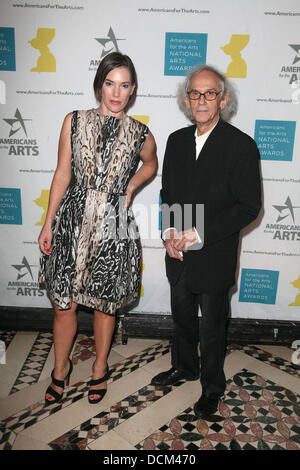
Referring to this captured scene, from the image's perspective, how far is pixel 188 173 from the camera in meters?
2.04

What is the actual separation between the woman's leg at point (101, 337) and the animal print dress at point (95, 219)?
0.13m

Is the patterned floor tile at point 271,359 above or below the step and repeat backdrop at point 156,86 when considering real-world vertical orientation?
below

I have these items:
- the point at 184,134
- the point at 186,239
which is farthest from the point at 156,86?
the point at 186,239

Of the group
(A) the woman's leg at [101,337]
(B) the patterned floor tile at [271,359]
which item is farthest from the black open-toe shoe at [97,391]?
(B) the patterned floor tile at [271,359]

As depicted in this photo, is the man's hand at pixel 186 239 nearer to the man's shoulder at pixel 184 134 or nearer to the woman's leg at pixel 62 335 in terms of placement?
the man's shoulder at pixel 184 134

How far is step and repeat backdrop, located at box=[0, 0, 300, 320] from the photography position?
249cm

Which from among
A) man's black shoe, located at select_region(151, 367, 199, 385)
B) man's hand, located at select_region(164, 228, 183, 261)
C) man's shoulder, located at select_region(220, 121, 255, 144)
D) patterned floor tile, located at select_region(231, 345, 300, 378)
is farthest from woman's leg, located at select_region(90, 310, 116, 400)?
man's shoulder, located at select_region(220, 121, 255, 144)

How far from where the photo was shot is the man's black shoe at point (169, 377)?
245cm

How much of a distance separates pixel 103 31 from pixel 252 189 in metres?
1.53

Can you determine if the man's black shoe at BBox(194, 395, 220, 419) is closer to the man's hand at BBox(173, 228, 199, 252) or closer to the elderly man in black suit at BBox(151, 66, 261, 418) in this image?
the elderly man in black suit at BBox(151, 66, 261, 418)

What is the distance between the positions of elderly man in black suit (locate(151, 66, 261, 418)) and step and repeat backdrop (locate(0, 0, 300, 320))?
0.59 m

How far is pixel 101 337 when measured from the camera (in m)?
2.33

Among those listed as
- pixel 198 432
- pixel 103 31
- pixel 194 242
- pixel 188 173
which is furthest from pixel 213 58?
pixel 198 432

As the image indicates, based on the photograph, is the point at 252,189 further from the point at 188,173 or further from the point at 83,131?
the point at 83,131
